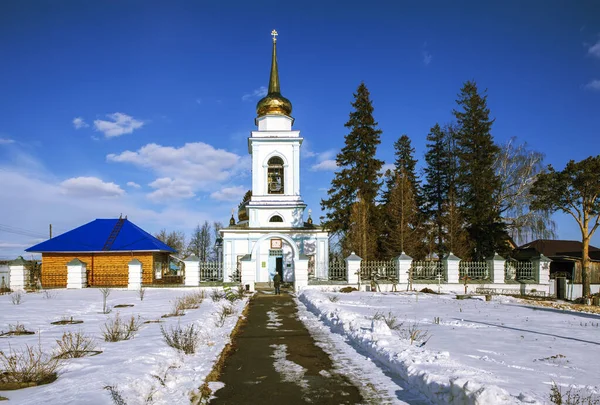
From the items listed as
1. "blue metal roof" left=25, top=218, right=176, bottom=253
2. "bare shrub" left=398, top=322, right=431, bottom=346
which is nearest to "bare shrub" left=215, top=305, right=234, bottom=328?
"bare shrub" left=398, top=322, right=431, bottom=346

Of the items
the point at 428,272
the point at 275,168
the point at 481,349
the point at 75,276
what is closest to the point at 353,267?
the point at 428,272

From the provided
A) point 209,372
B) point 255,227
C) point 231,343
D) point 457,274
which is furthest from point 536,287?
point 209,372

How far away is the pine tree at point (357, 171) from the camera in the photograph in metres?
29.1

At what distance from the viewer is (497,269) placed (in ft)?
73.0

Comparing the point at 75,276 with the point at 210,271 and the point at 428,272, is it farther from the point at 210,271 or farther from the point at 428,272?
the point at 428,272

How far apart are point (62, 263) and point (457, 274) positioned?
2163cm

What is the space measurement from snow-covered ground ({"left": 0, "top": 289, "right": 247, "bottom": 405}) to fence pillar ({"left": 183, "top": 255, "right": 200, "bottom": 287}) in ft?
26.2

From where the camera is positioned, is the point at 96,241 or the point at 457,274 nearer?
the point at 457,274

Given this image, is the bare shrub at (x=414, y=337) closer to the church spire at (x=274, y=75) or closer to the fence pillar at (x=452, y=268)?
the fence pillar at (x=452, y=268)

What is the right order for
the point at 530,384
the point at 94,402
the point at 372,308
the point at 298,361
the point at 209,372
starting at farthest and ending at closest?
1. the point at 372,308
2. the point at 298,361
3. the point at 209,372
4. the point at 530,384
5. the point at 94,402

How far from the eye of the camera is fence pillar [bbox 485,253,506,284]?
2220cm

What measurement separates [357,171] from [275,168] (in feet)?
17.7

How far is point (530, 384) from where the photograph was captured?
5.45 metres

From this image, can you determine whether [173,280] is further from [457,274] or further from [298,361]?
[298,361]
